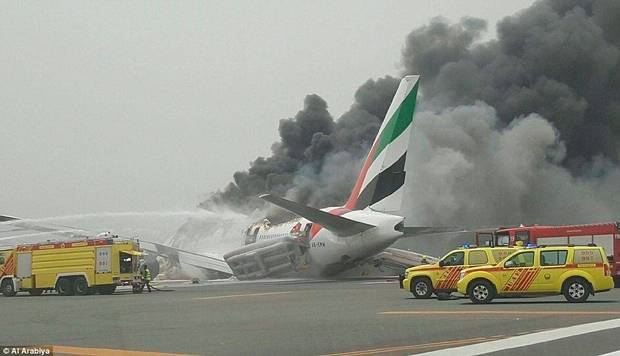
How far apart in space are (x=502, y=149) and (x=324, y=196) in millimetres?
13262

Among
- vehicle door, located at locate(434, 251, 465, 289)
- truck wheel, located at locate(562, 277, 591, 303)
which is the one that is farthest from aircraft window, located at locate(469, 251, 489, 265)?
truck wheel, located at locate(562, 277, 591, 303)

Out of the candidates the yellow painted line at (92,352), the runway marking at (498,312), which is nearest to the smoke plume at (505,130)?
the runway marking at (498,312)

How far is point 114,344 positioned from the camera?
722 inches

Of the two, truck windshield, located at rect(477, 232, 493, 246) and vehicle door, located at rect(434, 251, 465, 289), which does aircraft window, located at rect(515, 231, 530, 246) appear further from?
vehicle door, located at rect(434, 251, 465, 289)

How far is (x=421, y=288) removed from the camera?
3198 cm

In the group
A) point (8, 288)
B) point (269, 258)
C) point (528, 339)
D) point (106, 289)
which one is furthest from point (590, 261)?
point (8, 288)

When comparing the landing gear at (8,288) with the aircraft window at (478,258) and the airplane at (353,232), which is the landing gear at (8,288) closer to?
the airplane at (353,232)

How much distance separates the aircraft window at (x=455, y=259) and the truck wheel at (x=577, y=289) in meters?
4.62

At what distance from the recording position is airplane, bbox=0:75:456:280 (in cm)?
4669

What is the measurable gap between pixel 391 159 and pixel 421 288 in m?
17.4

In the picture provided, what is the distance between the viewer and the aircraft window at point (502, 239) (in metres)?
44.5

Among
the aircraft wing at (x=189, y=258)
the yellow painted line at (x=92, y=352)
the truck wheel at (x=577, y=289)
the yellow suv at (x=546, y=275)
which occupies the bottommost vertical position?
the yellow painted line at (x=92, y=352)

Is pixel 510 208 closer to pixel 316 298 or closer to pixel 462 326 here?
pixel 316 298

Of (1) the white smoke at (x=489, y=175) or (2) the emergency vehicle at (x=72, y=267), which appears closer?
(2) the emergency vehicle at (x=72, y=267)
